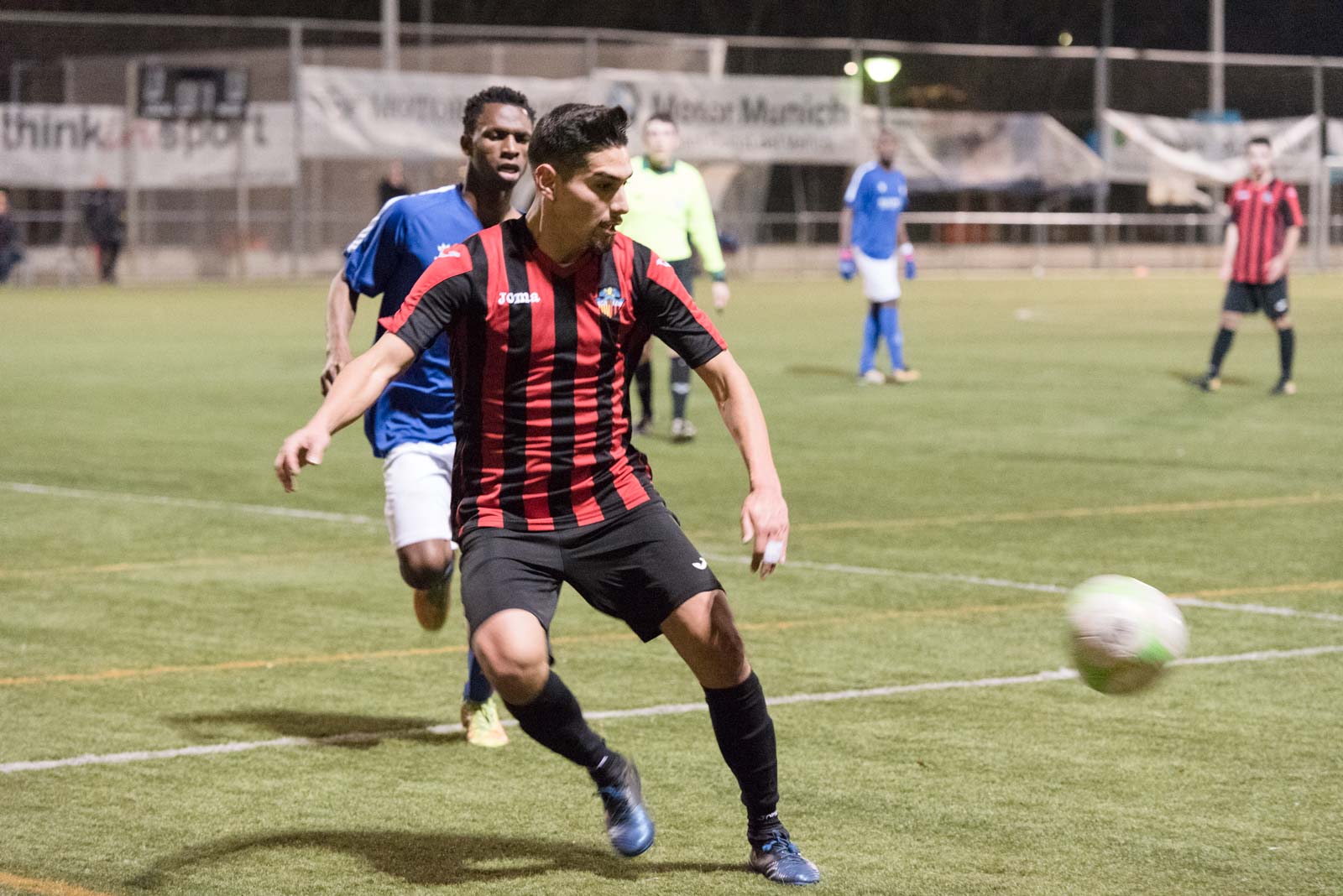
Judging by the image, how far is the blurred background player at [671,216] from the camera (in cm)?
1391

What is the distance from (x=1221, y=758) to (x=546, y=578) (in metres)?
2.39

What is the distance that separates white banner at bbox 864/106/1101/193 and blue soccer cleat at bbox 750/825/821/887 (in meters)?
32.2

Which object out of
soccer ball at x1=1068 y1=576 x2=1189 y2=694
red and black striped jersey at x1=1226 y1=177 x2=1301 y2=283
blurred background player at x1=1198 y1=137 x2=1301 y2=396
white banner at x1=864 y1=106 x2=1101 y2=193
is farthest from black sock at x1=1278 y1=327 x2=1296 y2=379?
white banner at x1=864 y1=106 x2=1101 y2=193

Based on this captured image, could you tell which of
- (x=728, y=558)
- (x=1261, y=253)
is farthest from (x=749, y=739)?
(x=1261, y=253)

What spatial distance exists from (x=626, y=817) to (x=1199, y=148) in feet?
121

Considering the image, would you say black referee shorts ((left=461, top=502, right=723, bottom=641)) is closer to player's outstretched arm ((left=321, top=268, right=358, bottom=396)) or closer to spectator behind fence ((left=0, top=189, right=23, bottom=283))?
player's outstretched arm ((left=321, top=268, right=358, bottom=396))

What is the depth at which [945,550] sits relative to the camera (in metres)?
9.93

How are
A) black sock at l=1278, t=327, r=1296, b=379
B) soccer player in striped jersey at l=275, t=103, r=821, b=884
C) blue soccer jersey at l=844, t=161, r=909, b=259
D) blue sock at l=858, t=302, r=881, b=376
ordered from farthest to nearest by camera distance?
blue soccer jersey at l=844, t=161, r=909, b=259, blue sock at l=858, t=302, r=881, b=376, black sock at l=1278, t=327, r=1296, b=379, soccer player in striped jersey at l=275, t=103, r=821, b=884

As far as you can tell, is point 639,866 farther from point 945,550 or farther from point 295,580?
point 945,550

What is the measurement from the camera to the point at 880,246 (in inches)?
743

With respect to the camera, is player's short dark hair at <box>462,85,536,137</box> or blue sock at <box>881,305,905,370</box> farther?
blue sock at <box>881,305,905,370</box>

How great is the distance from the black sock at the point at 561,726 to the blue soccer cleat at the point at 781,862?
43 cm

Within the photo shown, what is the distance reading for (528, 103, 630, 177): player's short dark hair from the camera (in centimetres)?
466

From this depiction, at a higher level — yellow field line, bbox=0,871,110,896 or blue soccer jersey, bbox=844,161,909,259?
blue soccer jersey, bbox=844,161,909,259
